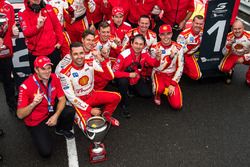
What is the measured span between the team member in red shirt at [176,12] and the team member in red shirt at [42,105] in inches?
115

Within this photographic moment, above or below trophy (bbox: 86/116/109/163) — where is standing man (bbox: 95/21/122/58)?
above

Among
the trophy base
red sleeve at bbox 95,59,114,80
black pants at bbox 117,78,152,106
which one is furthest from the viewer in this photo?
black pants at bbox 117,78,152,106

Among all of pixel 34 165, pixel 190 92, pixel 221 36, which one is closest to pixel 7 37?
pixel 34 165

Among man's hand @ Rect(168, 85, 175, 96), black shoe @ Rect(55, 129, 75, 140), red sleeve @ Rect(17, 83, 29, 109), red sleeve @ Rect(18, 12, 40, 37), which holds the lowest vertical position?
black shoe @ Rect(55, 129, 75, 140)

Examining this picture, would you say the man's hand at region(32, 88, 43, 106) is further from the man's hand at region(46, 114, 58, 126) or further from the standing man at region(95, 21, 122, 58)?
the standing man at region(95, 21, 122, 58)

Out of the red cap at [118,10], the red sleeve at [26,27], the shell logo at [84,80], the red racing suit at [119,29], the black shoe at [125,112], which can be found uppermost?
the red sleeve at [26,27]

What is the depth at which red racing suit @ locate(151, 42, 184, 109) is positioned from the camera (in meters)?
5.26

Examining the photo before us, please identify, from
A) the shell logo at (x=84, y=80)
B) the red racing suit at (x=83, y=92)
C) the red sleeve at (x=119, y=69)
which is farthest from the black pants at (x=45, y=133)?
the red sleeve at (x=119, y=69)

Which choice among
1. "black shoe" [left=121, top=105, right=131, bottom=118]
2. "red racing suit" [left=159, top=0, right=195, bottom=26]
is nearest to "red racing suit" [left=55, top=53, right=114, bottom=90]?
"black shoe" [left=121, top=105, right=131, bottom=118]

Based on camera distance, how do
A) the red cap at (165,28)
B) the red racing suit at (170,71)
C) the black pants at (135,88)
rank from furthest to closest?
the red racing suit at (170,71), the red cap at (165,28), the black pants at (135,88)

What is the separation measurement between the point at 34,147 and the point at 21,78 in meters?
1.60

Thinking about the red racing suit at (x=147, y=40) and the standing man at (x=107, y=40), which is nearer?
the standing man at (x=107, y=40)

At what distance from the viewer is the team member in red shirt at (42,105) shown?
3867mm

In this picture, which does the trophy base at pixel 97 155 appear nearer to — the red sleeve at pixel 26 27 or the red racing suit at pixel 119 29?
the red sleeve at pixel 26 27
